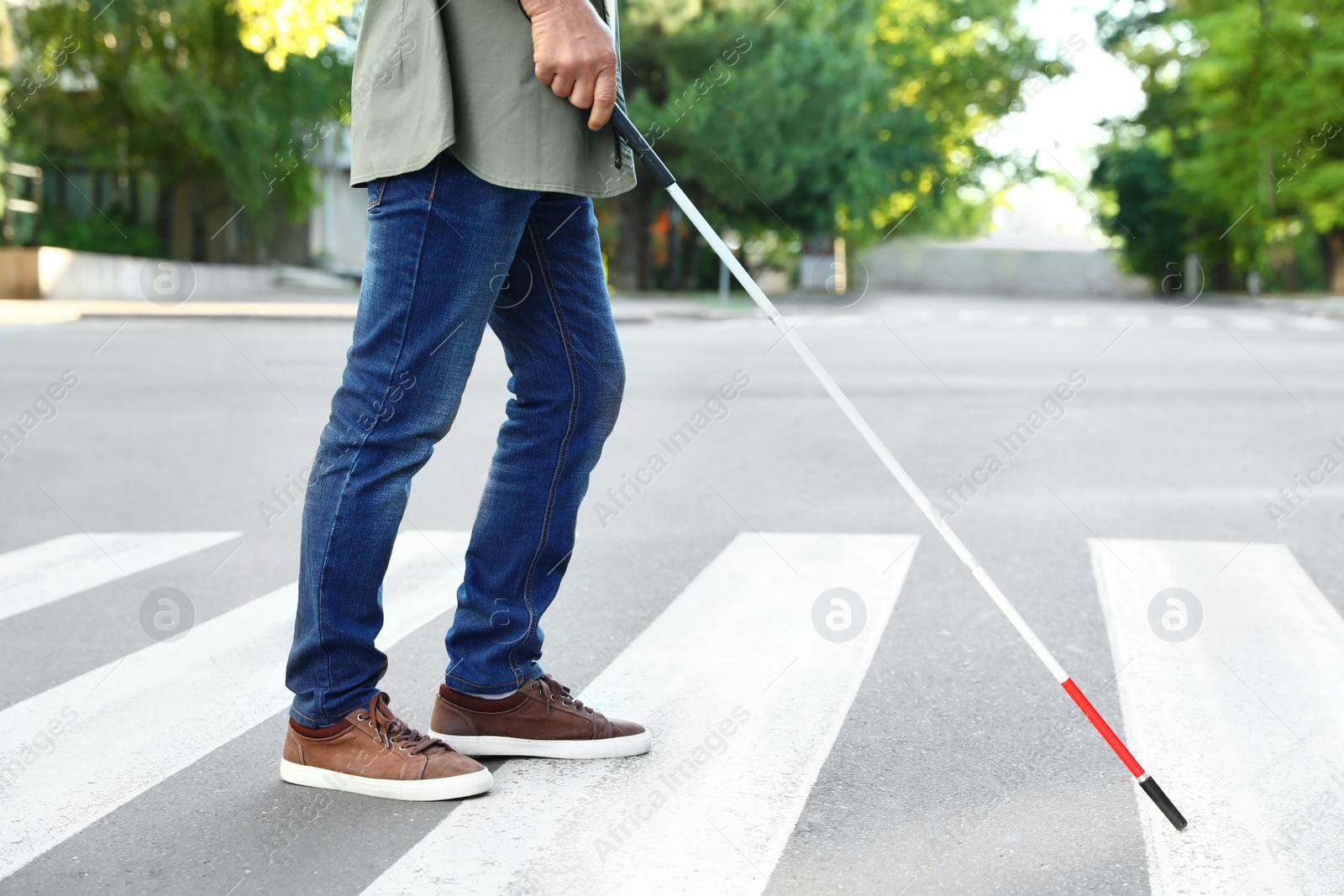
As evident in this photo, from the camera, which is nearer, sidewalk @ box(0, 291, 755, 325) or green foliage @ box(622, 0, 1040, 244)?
sidewalk @ box(0, 291, 755, 325)

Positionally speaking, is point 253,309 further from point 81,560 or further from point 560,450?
point 560,450

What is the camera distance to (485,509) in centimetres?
277

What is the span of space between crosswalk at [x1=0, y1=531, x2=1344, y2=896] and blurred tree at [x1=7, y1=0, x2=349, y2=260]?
68.0 feet

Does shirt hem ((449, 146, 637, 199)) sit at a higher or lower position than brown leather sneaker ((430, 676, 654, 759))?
higher

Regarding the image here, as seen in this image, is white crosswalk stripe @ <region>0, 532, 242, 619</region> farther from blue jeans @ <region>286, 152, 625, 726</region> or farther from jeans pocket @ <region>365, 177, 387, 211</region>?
jeans pocket @ <region>365, 177, 387, 211</region>

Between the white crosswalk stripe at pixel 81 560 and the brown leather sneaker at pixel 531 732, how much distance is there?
72.5 inches

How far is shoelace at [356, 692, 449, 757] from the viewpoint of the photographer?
256 centimetres

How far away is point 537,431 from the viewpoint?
2.73 meters

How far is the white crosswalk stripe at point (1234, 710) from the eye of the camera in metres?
2.31

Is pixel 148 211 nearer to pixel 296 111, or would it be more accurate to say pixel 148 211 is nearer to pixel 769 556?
pixel 296 111

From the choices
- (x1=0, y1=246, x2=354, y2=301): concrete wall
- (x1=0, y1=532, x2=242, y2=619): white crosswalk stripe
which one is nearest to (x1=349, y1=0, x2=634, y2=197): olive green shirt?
(x1=0, y1=532, x2=242, y2=619): white crosswalk stripe

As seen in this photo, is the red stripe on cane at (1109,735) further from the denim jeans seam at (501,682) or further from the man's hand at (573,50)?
the man's hand at (573,50)

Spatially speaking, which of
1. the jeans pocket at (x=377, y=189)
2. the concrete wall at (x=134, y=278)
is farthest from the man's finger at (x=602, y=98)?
the concrete wall at (x=134, y=278)

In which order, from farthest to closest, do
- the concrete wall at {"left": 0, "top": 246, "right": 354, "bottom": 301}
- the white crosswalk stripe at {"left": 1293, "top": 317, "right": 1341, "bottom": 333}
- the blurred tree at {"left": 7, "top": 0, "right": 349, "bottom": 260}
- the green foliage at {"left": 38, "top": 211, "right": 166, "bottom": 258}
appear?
the green foliage at {"left": 38, "top": 211, "right": 166, "bottom": 258}
the blurred tree at {"left": 7, "top": 0, "right": 349, "bottom": 260}
the concrete wall at {"left": 0, "top": 246, "right": 354, "bottom": 301}
the white crosswalk stripe at {"left": 1293, "top": 317, "right": 1341, "bottom": 333}
